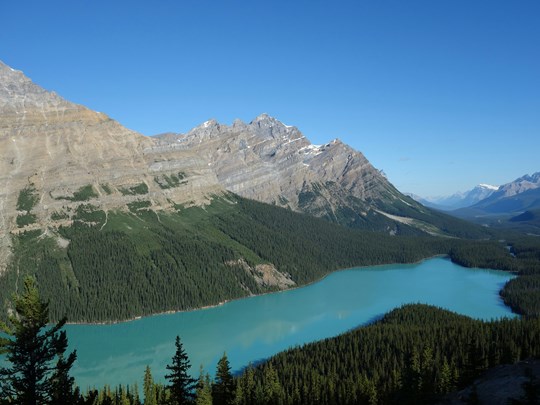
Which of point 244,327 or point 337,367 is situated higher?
point 244,327

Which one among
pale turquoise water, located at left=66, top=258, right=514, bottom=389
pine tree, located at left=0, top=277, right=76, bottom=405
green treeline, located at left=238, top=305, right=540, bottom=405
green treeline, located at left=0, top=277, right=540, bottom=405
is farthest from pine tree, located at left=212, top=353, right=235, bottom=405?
pale turquoise water, located at left=66, top=258, right=514, bottom=389

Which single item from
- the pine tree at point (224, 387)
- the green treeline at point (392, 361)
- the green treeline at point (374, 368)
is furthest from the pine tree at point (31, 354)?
the green treeline at point (392, 361)

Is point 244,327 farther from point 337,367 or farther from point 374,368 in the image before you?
point 374,368

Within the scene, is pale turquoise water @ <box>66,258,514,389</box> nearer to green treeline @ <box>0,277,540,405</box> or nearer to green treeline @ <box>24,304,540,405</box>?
green treeline @ <box>24,304,540,405</box>

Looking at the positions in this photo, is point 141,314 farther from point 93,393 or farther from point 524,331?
point 93,393

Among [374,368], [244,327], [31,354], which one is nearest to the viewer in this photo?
[31,354]

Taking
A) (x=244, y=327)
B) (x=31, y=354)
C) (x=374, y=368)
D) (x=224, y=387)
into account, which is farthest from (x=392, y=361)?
(x=31, y=354)
